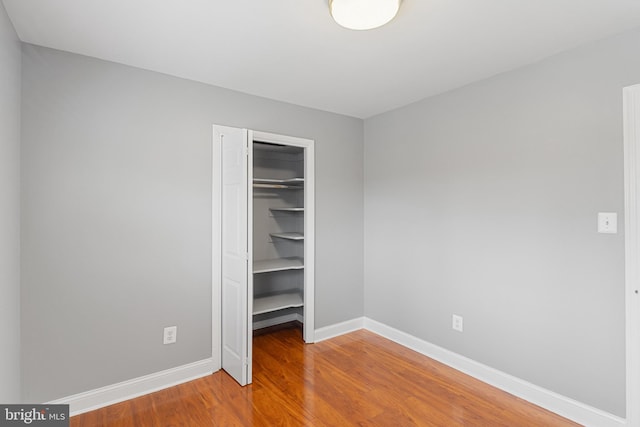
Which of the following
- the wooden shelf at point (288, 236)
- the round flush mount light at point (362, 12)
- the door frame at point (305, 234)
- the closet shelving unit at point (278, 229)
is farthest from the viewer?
the closet shelving unit at point (278, 229)

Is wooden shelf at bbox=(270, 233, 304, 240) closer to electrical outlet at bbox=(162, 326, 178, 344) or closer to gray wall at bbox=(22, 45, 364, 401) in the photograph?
gray wall at bbox=(22, 45, 364, 401)

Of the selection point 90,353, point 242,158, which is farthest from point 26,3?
point 90,353

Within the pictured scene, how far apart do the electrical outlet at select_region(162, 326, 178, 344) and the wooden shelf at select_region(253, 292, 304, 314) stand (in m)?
0.77

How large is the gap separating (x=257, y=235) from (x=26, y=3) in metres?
2.53

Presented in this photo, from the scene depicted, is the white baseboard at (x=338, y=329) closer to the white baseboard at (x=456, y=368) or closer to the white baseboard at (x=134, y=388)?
the white baseboard at (x=456, y=368)

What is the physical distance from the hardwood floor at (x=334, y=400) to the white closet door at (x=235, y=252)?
0.24 meters

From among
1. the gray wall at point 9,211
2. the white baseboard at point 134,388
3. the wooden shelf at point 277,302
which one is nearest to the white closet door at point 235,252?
the white baseboard at point 134,388

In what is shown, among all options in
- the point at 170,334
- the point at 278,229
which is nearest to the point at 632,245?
the point at 278,229

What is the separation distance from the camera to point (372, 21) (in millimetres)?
1649

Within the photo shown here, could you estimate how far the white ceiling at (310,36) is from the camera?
167 centimetres

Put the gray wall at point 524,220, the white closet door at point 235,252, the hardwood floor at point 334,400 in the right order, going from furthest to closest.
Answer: the white closet door at point 235,252 < the hardwood floor at point 334,400 < the gray wall at point 524,220

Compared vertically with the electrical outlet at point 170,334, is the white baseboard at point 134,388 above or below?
below

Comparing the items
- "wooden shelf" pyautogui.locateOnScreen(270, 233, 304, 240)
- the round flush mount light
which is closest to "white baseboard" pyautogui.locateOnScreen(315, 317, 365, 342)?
"wooden shelf" pyautogui.locateOnScreen(270, 233, 304, 240)

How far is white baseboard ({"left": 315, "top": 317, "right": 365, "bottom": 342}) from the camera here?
3.36 meters
